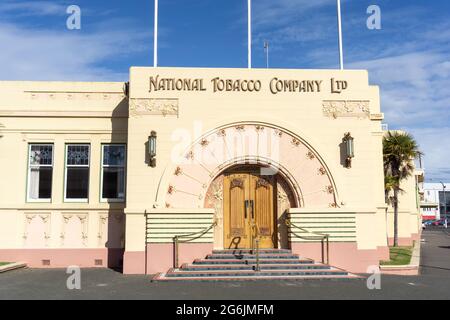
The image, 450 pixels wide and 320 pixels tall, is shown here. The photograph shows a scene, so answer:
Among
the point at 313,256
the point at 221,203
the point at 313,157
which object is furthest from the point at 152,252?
the point at 313,157

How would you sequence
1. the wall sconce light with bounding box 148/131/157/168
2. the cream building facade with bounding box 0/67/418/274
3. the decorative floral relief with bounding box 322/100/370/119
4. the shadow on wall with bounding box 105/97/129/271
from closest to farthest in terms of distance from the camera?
the wall sconce light with bounding box 148/131/157/168
the cream building facade with bounding box 0/67/418/274
the decorative floral relief with bounding box 322/100/370/119
the shadow on wall with bounding box 105/97/129/271

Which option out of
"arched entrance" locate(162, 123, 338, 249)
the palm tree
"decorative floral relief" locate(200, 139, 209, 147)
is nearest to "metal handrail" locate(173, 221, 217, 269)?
"arched entrance" locate(162, 123, 338, 249)

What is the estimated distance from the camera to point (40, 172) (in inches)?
638

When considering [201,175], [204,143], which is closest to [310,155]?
[204,143]

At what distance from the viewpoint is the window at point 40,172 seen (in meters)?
16.1

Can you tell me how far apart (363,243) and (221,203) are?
4.79 m

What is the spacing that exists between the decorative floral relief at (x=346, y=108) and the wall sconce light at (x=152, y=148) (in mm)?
5737

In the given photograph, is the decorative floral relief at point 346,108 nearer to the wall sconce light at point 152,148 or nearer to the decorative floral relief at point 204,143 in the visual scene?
the decorative floral relief at point 204,143

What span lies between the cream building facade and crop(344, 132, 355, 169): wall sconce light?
13 centimetres

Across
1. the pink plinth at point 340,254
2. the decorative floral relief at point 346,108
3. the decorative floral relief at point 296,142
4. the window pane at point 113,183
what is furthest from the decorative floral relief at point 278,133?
the window pane at point 113,183

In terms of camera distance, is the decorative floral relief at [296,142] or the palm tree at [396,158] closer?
the decorative floral relief at [296,142]

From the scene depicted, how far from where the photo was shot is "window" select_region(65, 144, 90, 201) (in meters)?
16.1

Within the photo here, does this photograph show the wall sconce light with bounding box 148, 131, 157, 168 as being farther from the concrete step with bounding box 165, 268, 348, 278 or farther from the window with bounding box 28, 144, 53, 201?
the window with bounding box 28, 144, 53, 201
